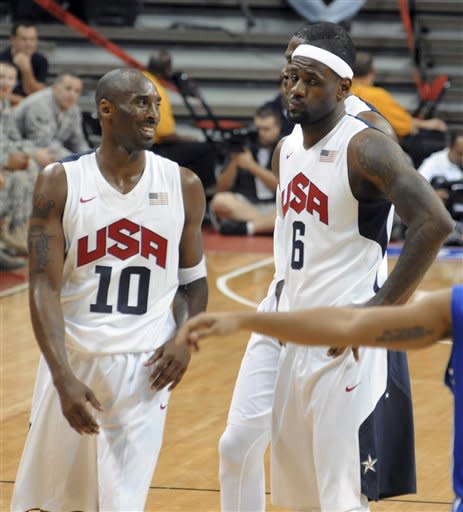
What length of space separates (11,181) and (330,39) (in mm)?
7206

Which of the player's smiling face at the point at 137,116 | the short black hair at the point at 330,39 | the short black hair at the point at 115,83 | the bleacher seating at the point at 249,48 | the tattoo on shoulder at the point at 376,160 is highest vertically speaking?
the bleacher seating at the point at 249,48

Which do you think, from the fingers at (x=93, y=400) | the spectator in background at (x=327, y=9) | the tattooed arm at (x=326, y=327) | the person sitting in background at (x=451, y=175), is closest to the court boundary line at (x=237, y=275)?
the person sitting in background at (x=451, y=175)

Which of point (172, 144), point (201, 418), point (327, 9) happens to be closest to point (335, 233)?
point (201, 418)

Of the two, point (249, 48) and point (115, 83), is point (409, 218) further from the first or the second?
point (249, 48)

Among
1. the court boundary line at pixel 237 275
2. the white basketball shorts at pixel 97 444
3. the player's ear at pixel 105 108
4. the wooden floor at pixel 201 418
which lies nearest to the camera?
the white basketball shorts at pixel 97 444

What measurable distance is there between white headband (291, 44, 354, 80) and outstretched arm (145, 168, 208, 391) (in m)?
0.56

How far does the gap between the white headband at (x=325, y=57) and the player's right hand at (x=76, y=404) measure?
1.33 m

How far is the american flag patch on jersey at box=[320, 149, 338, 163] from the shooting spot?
164 inches

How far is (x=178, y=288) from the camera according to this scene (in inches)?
167

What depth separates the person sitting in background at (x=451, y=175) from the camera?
12516mm

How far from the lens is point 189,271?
4168 millimetres

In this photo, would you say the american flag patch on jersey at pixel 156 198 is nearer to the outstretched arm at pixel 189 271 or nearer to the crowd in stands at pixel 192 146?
the outstretched arm at pixel 189 271

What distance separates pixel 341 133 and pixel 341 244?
37 cm

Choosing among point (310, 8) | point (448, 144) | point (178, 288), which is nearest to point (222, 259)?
point (448, 144)
